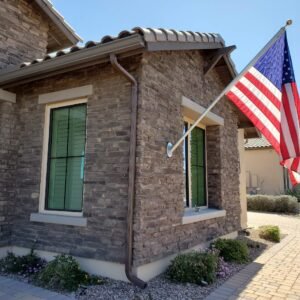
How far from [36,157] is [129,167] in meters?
2.18

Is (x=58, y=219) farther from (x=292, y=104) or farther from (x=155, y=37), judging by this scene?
(x=292, y=104)

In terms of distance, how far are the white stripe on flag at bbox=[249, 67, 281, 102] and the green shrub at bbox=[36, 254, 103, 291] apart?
4.26 meters

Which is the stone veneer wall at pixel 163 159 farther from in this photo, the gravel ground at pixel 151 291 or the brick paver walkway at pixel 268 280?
the brick paver walkway at pixel 268 280

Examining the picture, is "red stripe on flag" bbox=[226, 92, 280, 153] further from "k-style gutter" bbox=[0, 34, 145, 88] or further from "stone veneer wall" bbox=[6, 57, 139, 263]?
"k-style gutter" bbox=[0, 34, 145, 88]

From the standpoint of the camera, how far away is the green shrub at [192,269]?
4902 millimetres

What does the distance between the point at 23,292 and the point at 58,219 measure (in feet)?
4.07

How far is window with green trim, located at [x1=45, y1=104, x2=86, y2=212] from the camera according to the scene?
18.0 feet

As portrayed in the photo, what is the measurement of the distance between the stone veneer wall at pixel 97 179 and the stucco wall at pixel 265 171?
1793cm

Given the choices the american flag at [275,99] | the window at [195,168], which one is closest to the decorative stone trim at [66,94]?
the american flag at [275,99]

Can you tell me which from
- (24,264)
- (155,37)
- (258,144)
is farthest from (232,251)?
(258,144)

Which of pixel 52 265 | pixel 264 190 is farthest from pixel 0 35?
pixel 264 190

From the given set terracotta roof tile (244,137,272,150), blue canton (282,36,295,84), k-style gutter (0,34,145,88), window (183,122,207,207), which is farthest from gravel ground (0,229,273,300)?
terracotta roof tile (244,137,272,150)

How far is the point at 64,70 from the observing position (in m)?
5.19

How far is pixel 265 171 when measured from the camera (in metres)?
21.2
